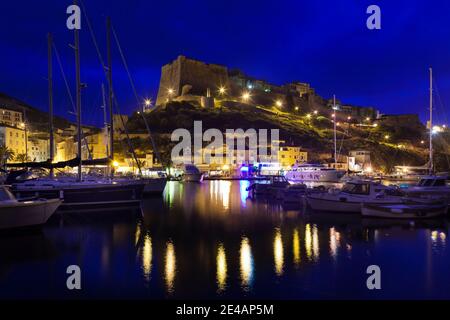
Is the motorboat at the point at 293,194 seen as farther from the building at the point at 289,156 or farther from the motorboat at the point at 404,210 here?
the building at the point at 289,156

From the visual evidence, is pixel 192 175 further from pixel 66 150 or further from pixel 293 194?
pixel 66 150

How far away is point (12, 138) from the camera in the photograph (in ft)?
229

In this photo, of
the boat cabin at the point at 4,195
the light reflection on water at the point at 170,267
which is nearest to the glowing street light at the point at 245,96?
the boat cabin at the point at 4,195

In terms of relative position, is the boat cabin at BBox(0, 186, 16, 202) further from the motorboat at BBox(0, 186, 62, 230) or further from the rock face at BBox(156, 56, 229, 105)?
the rock face at BBox(156, 56, 229, 105)

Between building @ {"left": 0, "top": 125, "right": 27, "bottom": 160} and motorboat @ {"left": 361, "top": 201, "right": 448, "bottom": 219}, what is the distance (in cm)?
6411

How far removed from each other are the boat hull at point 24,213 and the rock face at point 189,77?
3149 inches

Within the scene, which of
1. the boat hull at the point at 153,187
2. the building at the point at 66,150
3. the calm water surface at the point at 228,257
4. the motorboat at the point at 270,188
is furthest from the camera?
the building at the point at 66,150

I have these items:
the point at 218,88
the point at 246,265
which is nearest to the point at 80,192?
the point at 246,265

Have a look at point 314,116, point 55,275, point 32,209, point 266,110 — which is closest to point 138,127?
point 266,110

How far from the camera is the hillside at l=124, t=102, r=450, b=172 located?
77381 millimetres

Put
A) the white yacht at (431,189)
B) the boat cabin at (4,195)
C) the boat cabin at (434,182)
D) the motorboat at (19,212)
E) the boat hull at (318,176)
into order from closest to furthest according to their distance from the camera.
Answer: the motorboat at (19,212) < the boat cabin at (4,195) < the white yacht at (431,189) < the boat cabin at (434,182) < the boat hull at (318,176)

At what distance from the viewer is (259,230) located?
51.9ft

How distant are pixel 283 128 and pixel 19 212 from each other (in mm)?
73607

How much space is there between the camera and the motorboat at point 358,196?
17859 mm
